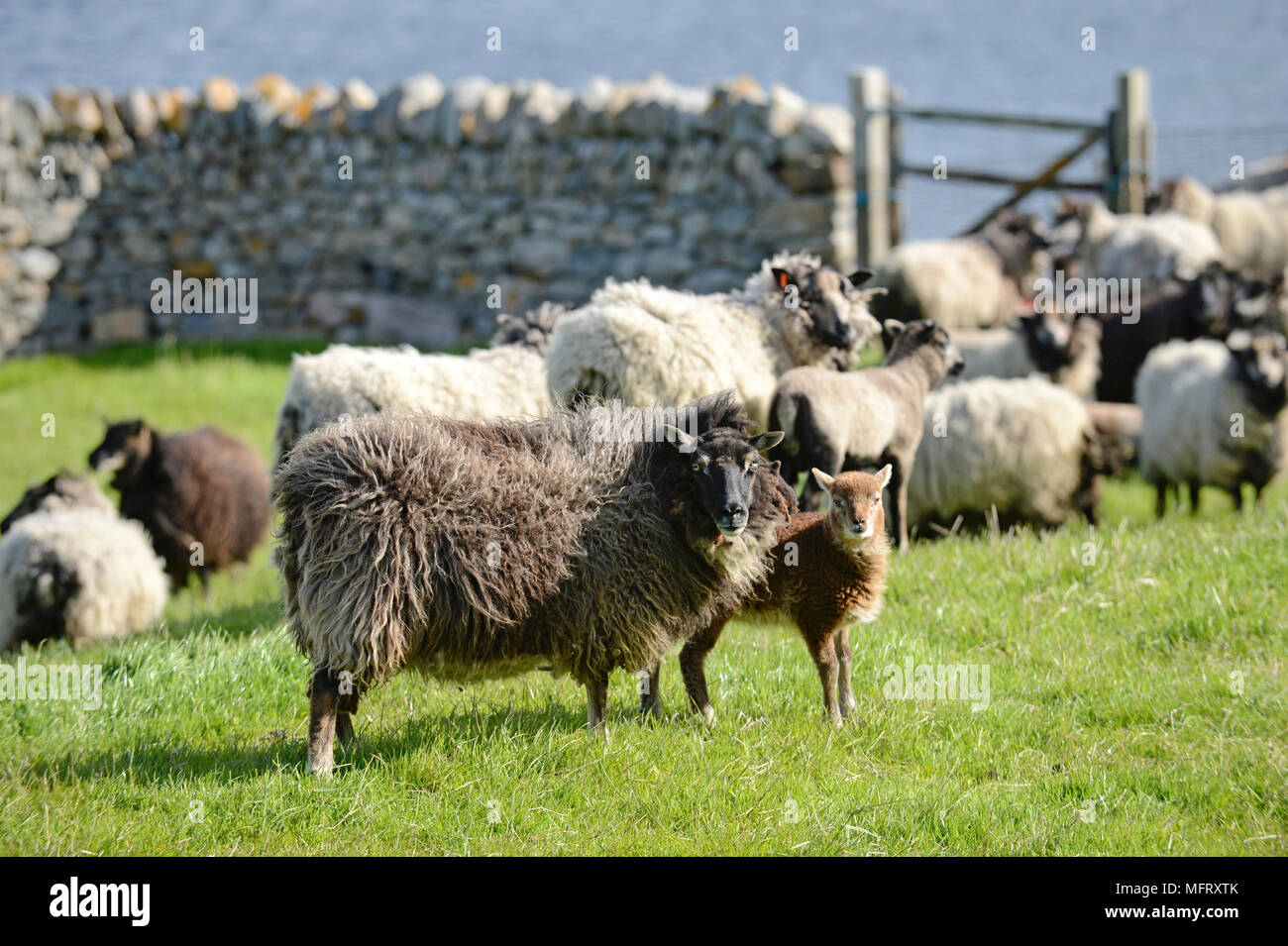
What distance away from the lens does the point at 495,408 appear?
27.9ft

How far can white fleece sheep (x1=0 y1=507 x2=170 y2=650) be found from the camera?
9164 millimetres

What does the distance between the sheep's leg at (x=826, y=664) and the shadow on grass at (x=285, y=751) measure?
0.80 metres

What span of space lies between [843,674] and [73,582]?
19.1 ft

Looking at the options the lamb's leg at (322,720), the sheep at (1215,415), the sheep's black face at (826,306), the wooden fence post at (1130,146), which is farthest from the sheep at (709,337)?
the wooden fence post at (1130,146)

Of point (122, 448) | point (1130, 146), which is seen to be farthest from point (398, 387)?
point (1130, 146)

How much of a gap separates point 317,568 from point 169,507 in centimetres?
676

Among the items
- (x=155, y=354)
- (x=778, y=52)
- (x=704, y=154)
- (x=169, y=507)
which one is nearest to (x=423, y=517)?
(x=169, y=507)

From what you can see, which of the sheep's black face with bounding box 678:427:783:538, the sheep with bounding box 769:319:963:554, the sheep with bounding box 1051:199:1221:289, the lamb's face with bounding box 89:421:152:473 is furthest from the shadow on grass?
the sheep with bounding box 1051:199:1221:289

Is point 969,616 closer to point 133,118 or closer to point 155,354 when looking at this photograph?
point 155,354

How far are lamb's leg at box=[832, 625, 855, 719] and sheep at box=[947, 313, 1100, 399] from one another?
6.56 metres

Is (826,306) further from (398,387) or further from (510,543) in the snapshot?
(510,543)

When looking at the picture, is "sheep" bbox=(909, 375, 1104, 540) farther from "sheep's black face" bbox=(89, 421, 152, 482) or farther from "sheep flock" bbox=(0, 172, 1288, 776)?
"sheep's black face" bbox=(89, 421, 152, 482)

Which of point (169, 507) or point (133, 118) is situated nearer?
point (169, 507)

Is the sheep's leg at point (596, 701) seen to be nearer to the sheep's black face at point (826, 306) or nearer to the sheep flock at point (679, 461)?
the sheep flock at point (679, 461)
